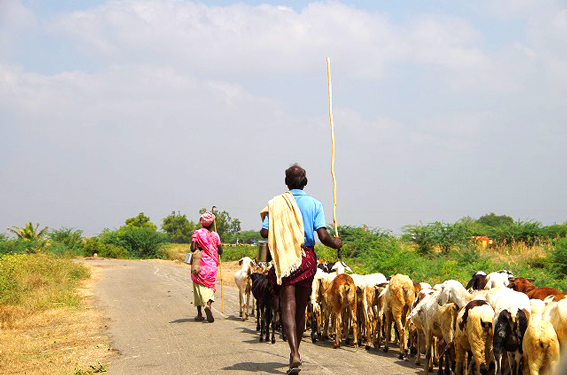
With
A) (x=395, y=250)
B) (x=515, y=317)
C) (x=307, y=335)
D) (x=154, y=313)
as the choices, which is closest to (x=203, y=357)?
(x=307, y=335)

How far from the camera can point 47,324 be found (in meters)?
15.2

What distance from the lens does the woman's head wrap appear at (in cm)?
1393

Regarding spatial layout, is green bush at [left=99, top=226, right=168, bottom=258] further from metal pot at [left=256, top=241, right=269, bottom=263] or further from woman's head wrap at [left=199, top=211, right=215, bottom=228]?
metal pot at [left=256, top=241, right=269, bottom=263]

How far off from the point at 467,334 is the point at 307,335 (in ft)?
16.6

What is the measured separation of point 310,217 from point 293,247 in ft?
1.55

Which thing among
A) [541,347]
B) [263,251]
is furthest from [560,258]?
[263,251]

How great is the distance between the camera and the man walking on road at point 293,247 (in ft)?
24.0

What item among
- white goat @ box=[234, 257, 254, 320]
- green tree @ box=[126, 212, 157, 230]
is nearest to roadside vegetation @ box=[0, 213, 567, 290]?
white goat @ box=[234, 257, 254, 320]

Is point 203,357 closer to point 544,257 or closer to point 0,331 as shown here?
point 0,331

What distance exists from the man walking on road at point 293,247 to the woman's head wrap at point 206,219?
633 centimetres

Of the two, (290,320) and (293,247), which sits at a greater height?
(293,247)

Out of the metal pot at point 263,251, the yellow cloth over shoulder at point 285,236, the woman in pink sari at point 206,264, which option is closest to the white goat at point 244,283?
the woman in pink sari at point 206,264

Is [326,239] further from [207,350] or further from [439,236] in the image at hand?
[439,236]

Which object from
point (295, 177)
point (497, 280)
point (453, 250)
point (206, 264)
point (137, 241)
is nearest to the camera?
point (295, 177)
